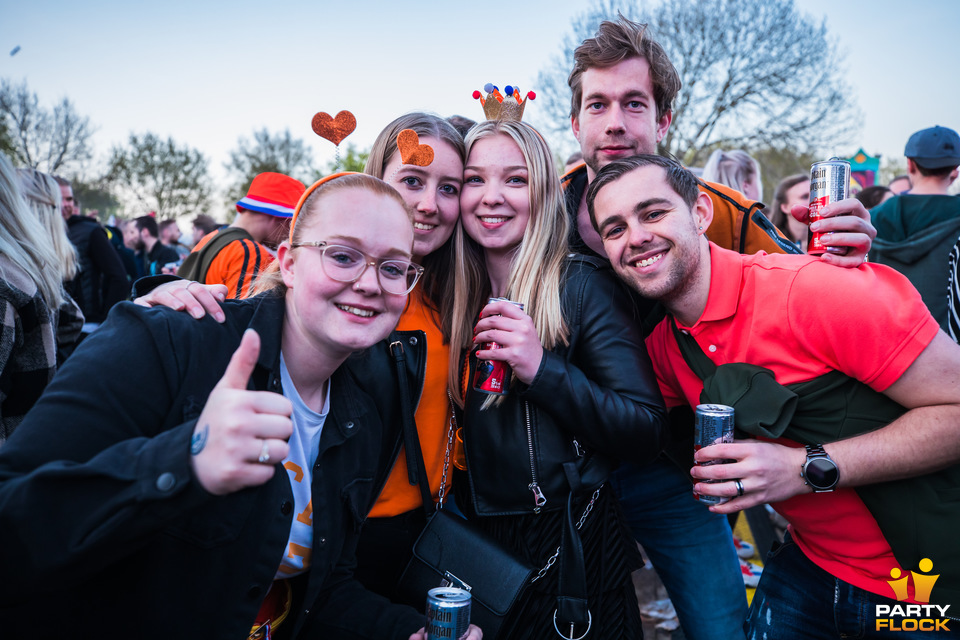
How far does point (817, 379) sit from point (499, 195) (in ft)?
4.49

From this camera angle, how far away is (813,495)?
6.59 feet

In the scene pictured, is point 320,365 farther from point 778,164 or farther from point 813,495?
point 778,164

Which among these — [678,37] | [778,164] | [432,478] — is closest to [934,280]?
[432,478]

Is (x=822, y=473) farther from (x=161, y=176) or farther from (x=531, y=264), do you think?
(x=161, y=176)

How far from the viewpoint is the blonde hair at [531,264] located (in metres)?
2.26

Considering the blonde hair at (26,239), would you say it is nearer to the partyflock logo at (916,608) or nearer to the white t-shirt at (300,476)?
the white t-shirt at (300,476)

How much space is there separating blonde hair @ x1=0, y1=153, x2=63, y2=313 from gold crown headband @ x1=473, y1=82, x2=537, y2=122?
2.25 m

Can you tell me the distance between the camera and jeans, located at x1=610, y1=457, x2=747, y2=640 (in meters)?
2.50

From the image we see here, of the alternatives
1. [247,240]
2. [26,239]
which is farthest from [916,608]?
[247,240]

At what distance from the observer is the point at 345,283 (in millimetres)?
1768

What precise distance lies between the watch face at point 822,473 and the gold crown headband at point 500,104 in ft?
5.86

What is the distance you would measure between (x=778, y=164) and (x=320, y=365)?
829 inches

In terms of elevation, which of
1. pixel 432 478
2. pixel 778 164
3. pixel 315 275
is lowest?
pixel 432 478

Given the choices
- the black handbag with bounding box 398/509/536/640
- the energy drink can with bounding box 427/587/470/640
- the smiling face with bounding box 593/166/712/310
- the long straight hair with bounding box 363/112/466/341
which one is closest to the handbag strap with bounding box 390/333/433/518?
the black handbag with bounding box 398/509/536/640
